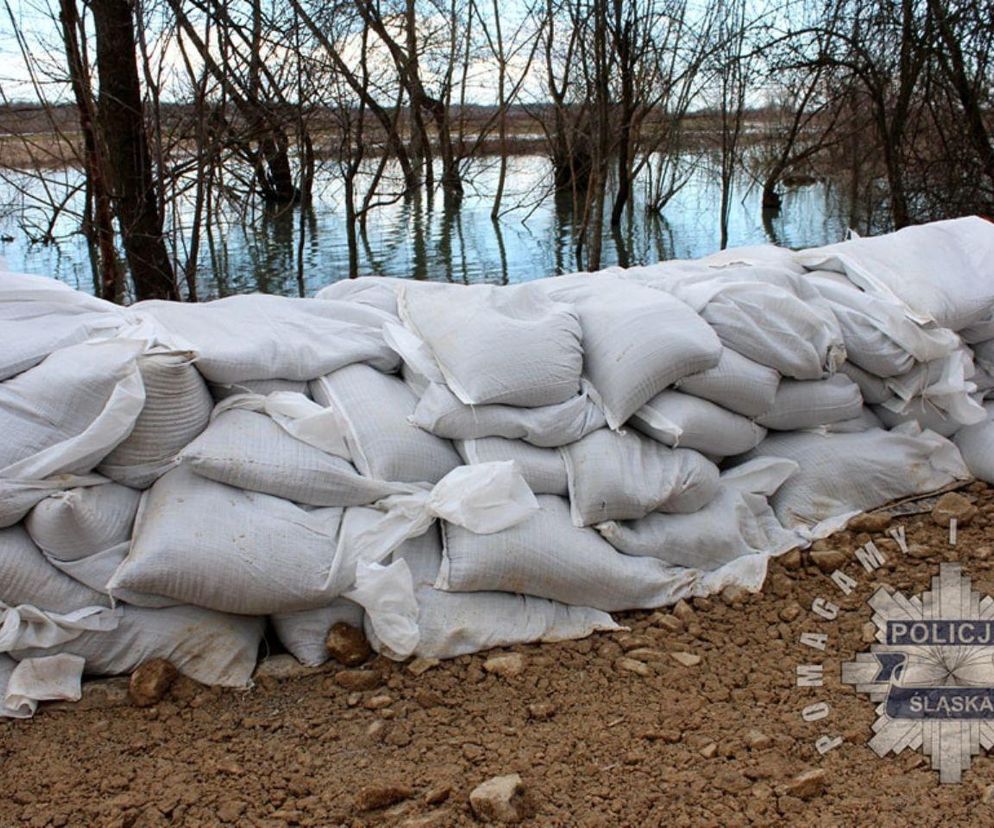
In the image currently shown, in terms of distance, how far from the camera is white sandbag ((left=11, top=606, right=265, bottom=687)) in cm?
218

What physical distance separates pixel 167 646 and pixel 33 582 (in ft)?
0.96

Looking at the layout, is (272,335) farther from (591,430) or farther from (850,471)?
(850,471)

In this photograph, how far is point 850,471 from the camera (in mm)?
2932

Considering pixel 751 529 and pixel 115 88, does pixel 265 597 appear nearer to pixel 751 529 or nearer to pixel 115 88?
pixel 751 529

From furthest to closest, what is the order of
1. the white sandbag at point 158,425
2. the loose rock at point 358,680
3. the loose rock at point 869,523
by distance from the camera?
the loose rock at point 869,523 < the white sandbag at point 158,425 < the loose rock at point 358,680

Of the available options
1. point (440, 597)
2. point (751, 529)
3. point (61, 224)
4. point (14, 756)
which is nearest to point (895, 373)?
point (751, 529)

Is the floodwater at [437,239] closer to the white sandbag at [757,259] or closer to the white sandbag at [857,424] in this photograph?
the white sandbag at [757,259]

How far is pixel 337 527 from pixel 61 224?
12.9 metres

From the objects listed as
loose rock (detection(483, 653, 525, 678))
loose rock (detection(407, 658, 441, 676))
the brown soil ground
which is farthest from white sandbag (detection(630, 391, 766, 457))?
loose rock (detection(407, 658, 441, 676))

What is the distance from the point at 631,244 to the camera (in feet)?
39.4

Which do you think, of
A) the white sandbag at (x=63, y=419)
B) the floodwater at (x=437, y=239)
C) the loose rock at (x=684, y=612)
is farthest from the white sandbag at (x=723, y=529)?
the floodwater at (x=437, y=239)

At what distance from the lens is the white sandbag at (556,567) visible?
2309 mm

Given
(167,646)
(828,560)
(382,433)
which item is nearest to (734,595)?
(828,560)

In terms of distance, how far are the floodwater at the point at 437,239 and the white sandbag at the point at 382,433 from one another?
5931 millimetres
